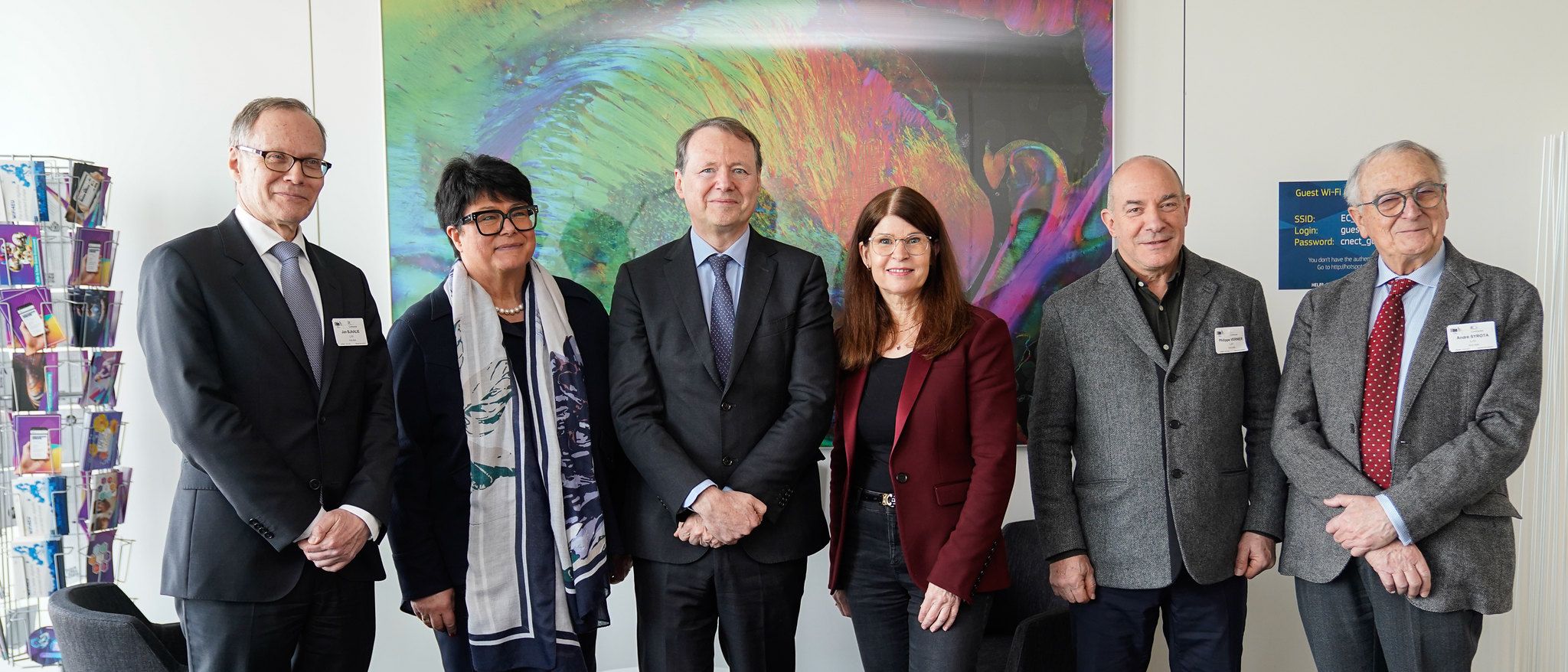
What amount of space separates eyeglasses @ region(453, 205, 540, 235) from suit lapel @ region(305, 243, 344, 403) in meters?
0.35

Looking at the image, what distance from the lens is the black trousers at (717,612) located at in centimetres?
216

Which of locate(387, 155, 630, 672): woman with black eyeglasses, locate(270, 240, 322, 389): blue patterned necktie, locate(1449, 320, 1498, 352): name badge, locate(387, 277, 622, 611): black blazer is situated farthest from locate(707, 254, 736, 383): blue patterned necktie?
locate(1449, 320, 1498, 352): name badge

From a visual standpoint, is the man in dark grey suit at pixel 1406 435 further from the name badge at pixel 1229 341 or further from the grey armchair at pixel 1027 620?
the grey armchair at pixel 1027 620

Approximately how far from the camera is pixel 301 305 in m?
2.12

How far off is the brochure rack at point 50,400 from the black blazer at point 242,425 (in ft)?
3.88

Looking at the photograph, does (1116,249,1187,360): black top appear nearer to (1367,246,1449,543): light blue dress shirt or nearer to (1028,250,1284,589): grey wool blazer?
(1028,250,1284,589): grey wool blazer

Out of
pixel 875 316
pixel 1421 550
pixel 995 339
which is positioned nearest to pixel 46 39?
pixel 875 316

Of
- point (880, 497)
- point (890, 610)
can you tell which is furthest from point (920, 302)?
point (890, 610)

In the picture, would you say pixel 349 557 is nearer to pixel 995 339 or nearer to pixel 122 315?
pixel 995 339

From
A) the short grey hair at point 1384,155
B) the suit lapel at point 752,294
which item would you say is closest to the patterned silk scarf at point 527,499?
the suit lapel at point 752,294

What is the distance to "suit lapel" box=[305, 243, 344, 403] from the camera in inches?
82.3

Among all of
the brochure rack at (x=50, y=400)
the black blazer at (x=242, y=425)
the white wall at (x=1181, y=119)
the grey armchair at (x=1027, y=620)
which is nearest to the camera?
the black blazer at (x=242, y=425)

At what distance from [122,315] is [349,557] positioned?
199 cm

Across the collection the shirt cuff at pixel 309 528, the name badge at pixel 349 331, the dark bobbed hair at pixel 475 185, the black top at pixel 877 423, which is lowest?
the shirt cuff at pixel 309 528
